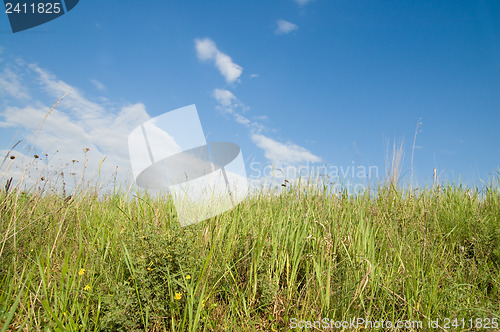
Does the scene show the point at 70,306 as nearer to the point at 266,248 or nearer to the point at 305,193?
the point at 266,248

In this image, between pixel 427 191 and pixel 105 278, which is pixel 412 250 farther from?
pixel 105 278

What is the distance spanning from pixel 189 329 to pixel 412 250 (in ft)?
6.73

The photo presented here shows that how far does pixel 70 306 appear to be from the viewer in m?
2.08

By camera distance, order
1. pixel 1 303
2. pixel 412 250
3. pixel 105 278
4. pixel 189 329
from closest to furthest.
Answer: pixel 189 329 < pixel 1 303 < pixel 105 278 < pixel 412 250

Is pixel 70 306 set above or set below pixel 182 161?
below

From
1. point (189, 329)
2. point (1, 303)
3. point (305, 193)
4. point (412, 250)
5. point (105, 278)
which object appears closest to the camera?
point (189, 329)

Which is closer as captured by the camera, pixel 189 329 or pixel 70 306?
pixel 189 329

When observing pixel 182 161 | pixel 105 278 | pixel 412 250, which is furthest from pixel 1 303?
pixel 412 250

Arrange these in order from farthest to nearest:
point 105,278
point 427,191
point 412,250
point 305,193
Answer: point 427,191
point 305,193
point 412,250
point 105,278

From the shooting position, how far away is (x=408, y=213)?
3.57m

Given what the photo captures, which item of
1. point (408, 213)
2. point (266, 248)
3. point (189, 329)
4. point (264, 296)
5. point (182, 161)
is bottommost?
point (189, 329)

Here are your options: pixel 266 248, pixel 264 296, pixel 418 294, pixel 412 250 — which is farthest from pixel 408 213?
pixel 264 296

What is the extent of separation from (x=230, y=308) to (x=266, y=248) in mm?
546

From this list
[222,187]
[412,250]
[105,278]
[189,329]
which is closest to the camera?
[189,329]
